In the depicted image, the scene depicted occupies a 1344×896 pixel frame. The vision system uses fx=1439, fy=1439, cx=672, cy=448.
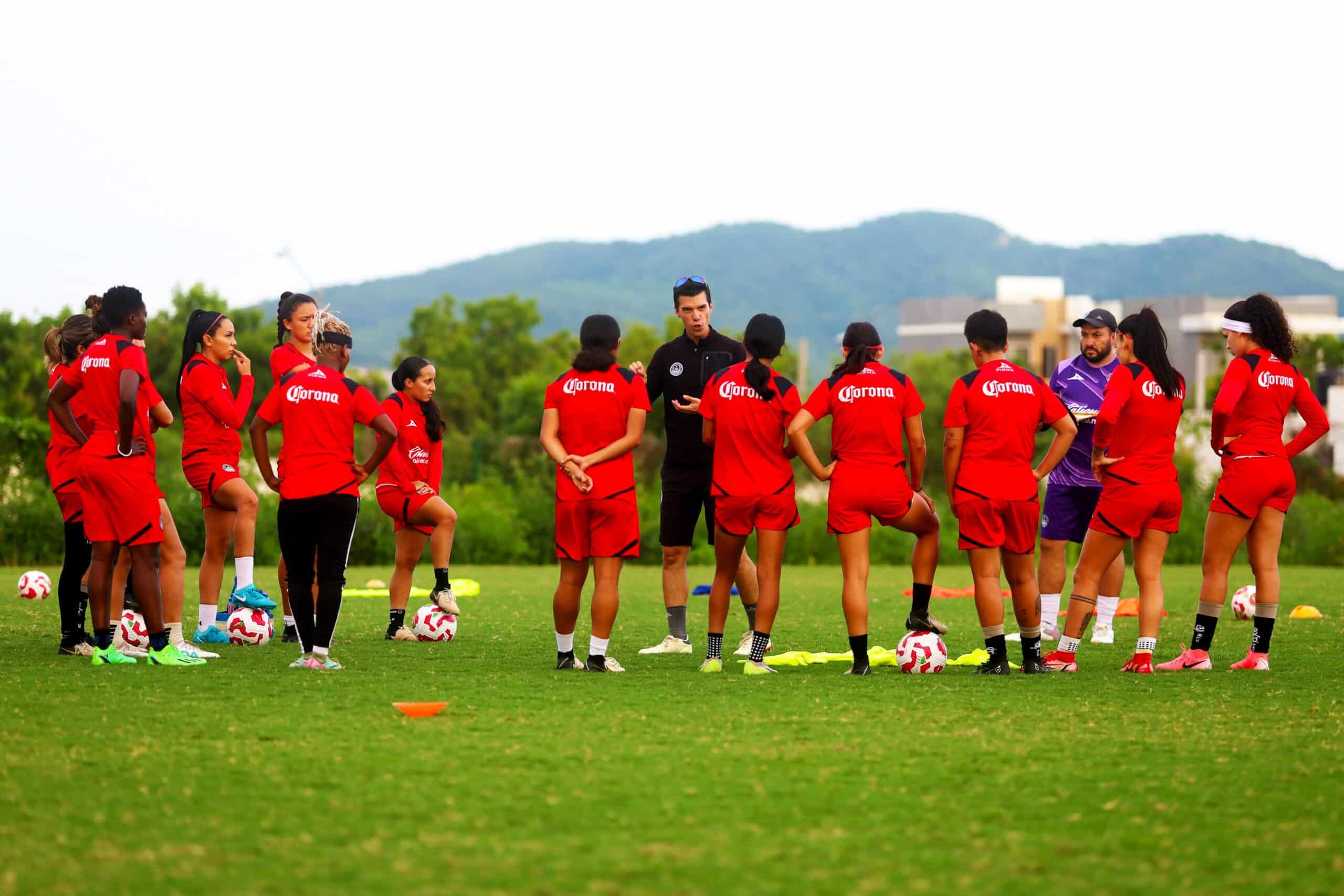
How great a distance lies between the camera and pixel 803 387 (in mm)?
90875

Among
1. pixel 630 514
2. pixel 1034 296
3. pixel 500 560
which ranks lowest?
pixel 500 560

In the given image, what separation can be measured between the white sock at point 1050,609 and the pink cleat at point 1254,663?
4.69ft

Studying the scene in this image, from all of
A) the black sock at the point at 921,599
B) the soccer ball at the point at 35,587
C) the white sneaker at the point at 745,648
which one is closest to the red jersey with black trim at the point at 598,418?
the white sneaker at the point at 745,648

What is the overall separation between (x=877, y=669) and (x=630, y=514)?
186 centimetres

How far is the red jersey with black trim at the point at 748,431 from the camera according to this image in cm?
832

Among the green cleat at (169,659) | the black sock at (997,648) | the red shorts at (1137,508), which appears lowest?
the green cleat at (169,659)

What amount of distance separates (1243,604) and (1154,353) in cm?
499

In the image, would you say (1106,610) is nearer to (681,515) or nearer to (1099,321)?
(1099,321)

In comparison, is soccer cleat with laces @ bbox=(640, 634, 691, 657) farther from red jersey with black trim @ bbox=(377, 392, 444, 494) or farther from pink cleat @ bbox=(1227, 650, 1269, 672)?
pink cleat @ bbox=(1227, 650, 1269, 672)

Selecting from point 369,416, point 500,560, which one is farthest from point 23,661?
point 500,560

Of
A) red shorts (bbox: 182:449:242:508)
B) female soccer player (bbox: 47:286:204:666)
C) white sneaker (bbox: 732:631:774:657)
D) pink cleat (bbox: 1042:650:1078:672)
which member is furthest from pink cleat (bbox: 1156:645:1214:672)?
red shorts (bbox: 182:449:242:508)

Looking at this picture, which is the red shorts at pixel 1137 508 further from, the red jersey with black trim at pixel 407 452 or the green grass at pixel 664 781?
the red jersey with black trim at pixel 407 452

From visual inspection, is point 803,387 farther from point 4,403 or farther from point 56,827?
point 56,827

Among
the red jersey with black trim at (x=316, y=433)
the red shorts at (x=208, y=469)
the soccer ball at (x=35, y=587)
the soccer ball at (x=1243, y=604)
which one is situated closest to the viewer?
the red jersey with black trim at (x=316, y=433)
